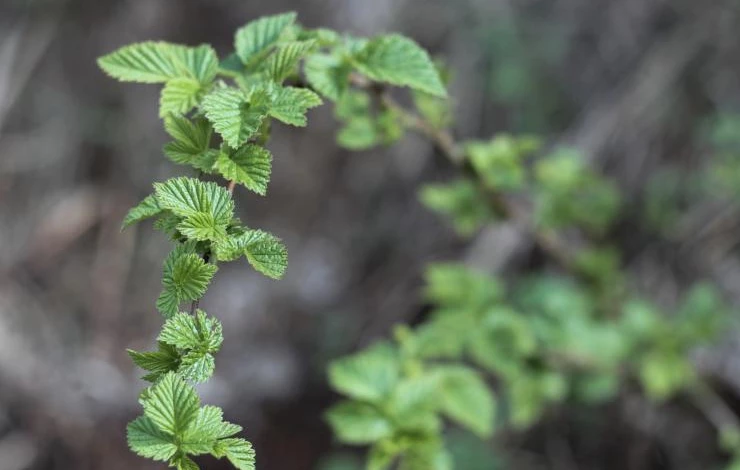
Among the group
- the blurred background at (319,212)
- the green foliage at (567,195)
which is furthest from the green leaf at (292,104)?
the blurred background at (319,212)

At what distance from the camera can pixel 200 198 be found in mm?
837

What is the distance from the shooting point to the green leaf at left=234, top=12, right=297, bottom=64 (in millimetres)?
1053

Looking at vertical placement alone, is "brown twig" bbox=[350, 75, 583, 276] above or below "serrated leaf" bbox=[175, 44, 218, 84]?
Answer: above

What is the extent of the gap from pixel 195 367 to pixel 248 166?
23 cm

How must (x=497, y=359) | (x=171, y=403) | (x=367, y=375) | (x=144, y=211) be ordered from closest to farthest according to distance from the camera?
(x=171, y=403)
(x=144, y=211)
(x=367, y=375)
(x=497, y=359)

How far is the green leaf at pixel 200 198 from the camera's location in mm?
833

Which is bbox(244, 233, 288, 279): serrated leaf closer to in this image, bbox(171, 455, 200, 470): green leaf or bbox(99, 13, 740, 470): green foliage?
bbox(99, 13, 740, 470): green foliage

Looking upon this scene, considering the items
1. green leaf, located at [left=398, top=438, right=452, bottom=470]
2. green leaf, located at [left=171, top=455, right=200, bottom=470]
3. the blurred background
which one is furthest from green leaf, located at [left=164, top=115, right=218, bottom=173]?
the blurred background

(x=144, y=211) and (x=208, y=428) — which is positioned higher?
(x=144, y=211)

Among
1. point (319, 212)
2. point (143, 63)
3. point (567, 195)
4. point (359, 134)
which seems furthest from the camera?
point (319, 212)

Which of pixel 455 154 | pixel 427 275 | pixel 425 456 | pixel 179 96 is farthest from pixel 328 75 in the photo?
pixel 427 275

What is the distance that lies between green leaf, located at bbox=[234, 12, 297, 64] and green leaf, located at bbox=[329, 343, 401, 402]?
0.57m

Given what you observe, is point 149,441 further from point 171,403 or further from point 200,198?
point 200,198

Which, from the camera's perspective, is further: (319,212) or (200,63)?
(319,212)
